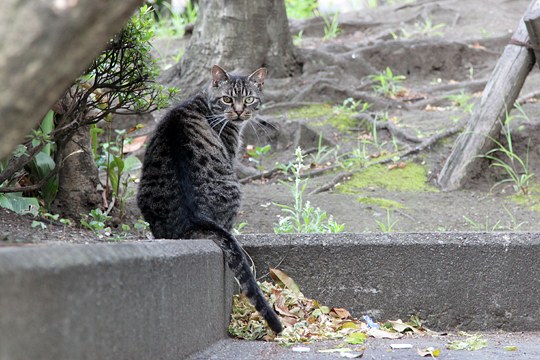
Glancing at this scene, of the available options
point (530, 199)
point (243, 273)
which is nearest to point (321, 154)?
point (530, 199)

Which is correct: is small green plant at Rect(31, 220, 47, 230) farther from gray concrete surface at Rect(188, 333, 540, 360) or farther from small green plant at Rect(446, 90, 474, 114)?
small green plant at Rect(446, 90, 474, 114)

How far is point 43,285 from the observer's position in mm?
1522

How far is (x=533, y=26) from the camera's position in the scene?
5070 millimetres

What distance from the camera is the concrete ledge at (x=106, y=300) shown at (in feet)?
4.73

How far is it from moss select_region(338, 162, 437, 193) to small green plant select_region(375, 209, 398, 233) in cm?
66

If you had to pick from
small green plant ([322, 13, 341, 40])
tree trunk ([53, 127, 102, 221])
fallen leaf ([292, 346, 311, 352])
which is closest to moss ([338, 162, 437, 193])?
tree trunk ([53, 127, 102, 221])

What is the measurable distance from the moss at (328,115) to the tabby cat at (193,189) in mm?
3138

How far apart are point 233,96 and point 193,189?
42.5 inches

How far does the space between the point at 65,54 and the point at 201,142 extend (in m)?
2.67

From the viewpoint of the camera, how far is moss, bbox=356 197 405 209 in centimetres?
545

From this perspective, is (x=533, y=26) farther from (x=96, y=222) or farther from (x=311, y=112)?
(x=96, y=222)

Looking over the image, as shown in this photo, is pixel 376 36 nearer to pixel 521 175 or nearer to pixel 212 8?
pixel 212 8

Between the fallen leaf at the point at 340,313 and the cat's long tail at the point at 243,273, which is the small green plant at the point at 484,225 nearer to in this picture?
the fallen leaf at the point at 340,313

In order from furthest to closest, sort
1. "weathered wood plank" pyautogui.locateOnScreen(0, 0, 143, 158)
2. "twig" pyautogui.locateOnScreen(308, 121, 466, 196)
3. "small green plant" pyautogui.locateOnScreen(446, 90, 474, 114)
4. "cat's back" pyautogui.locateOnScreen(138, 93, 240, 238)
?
"small green plant" pyautogui.locateOnScreen(446, 90, 474, 114), "twig" pyautogui.locateOnScreen(308, 121, 466, 196), "cat's back" pyautogui.locateOnScreen(138, 93, 240, 238), "weathered wood plank" pyautogui.locateOnScreen(0, 0, 143, 158)
